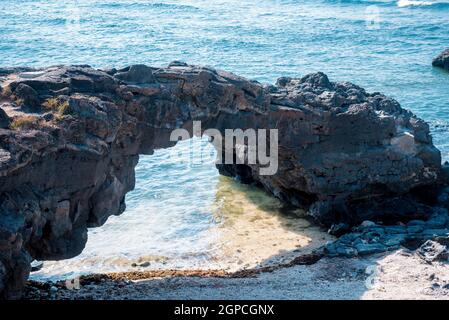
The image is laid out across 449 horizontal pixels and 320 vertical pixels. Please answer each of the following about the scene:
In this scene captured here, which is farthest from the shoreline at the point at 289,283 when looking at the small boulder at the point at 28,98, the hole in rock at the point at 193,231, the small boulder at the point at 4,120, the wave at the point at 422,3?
the wave at the point at 422,3

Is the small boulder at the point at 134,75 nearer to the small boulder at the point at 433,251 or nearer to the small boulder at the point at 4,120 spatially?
the small boulder at the point at 4,120

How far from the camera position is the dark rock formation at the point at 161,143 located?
63.5ft

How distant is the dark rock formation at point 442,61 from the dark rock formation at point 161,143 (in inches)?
1033

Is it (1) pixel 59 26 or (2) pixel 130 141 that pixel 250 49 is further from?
(2) pixel 130 141

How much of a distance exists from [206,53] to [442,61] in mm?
16910

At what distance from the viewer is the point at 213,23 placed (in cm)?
6588

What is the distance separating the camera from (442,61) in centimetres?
5459

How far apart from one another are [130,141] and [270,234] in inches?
300

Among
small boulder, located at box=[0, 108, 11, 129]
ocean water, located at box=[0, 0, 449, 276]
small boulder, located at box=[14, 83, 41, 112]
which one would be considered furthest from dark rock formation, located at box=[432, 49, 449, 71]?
small boulder, located at box=[0, 108, 11, 129]

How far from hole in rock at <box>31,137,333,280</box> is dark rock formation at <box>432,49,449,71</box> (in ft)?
83.6

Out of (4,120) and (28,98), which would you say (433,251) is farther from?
(4,120)
